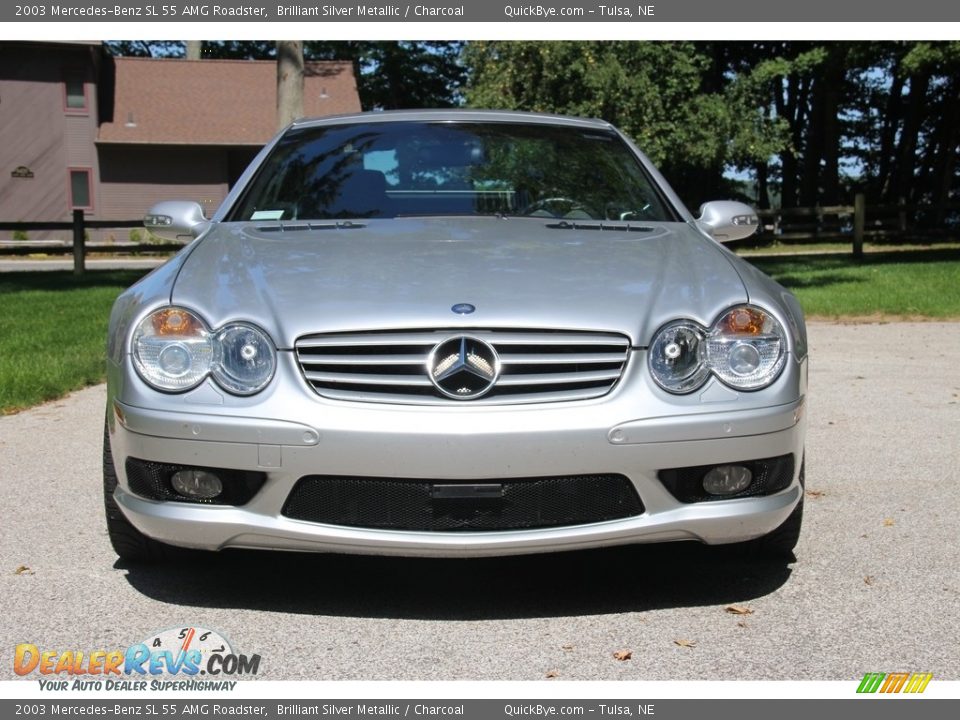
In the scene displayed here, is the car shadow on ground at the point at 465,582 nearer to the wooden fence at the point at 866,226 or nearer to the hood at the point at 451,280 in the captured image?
the hood at the point at 451,280

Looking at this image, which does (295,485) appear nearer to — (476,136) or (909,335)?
(476,136)

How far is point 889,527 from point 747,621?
1.35 m

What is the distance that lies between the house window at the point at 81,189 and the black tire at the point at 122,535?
3505 centimetres

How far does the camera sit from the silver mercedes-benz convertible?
3.42 meters

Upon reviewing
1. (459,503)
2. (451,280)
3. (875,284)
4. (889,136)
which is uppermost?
(451,280)

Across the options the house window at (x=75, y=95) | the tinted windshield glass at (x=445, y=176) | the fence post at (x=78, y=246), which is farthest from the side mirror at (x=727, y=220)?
the house window at (x=75, y=95)

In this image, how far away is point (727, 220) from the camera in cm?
498

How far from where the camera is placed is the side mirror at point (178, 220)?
498cm

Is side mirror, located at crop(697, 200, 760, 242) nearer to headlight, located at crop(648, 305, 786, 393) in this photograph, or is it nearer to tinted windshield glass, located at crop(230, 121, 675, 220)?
tinted windshield glass, located at crop(230, 121, 675, 220)

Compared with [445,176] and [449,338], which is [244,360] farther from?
[445,176]

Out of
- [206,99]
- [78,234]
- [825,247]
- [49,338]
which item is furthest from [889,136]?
[49,338]

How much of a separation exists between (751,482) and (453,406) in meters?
0.92
